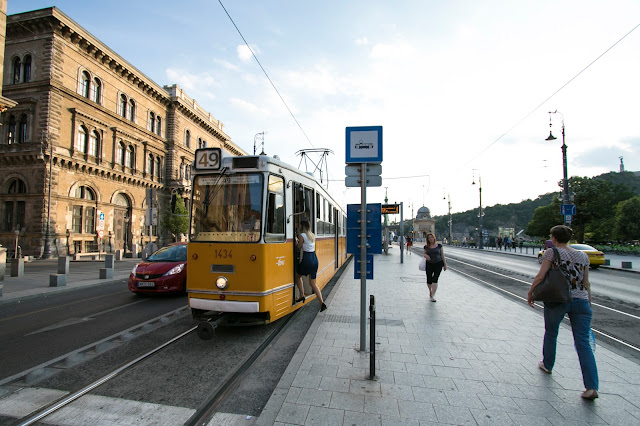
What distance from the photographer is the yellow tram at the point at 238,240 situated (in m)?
5.37

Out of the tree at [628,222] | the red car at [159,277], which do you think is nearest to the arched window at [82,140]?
the red car at [159,277]

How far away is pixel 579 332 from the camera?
364 cm

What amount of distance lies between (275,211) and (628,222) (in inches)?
2123

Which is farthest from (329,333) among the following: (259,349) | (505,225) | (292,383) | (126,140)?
(505,225)

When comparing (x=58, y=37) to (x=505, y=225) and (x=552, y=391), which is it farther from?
(x=505, y=225)

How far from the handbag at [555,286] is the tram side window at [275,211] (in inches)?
147

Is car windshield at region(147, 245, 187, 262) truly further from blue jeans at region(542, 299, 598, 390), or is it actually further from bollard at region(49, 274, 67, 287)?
blue jeans at region(542, 299, 598, 390)

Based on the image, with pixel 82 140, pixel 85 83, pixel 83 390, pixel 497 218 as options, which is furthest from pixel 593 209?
pixel 497 218

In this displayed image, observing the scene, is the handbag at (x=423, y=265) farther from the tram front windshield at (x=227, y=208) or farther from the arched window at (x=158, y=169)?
the arched window at (x=158, y=169)

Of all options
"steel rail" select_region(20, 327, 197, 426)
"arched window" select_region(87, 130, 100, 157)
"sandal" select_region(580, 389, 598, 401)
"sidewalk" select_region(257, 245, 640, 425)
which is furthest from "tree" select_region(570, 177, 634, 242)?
"arched window" select_region(87, 130, 100, 157)

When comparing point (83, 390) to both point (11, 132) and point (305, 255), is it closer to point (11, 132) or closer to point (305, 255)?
point (305, 255)

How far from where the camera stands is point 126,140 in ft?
117

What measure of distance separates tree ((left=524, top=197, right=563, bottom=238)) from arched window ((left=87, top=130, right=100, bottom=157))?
5931cm

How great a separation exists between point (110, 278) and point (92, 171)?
22.5 metres
